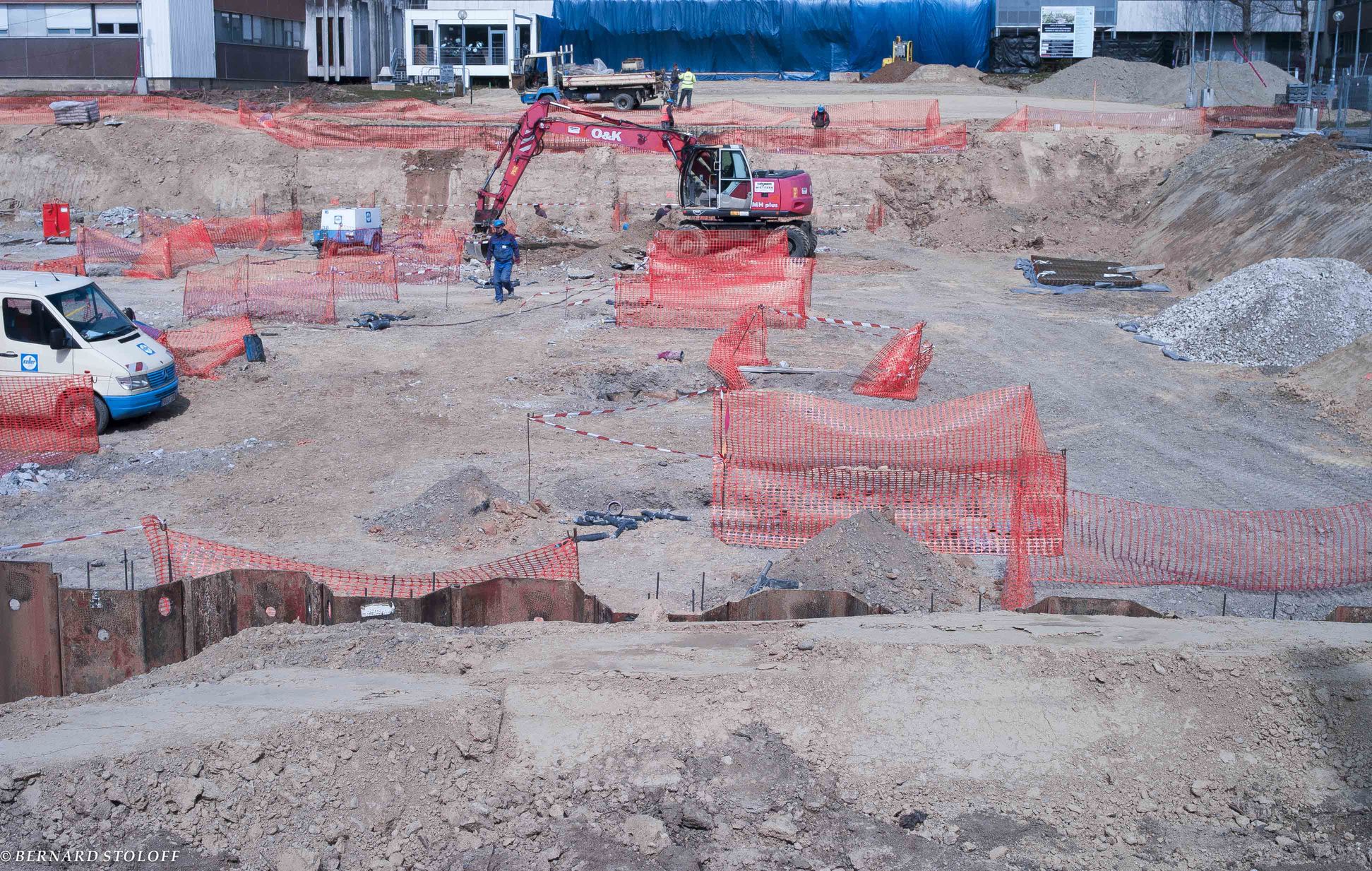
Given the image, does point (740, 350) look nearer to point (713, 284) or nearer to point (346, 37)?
point (713, 284)

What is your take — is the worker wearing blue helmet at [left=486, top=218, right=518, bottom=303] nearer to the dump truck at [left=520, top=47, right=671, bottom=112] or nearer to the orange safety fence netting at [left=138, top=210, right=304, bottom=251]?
the orange safety fence netting at [left=138, top=210, right=304, bottom=251]

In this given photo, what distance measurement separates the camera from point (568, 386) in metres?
17.0

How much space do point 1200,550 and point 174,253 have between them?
23.4 metres

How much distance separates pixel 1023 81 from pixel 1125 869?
47.0 metres

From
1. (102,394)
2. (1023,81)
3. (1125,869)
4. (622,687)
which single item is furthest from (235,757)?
(1023,81)

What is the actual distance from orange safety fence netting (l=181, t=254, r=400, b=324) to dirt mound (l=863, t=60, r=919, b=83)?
1067 inches

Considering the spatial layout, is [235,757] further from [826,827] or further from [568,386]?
[568,386]

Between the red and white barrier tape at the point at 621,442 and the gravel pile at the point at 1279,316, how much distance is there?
378 inches

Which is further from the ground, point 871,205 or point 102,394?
point 871,205

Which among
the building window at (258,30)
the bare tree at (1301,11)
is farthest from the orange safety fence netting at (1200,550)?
the building window at (258,30)

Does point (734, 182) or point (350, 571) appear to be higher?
point (734, 182)

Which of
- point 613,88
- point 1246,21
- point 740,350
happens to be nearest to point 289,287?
point 740,350

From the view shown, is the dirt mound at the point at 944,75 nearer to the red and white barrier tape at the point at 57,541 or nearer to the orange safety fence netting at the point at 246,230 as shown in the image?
the orange safety fence netting at the point at 246,230

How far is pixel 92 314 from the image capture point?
47.9 ft
